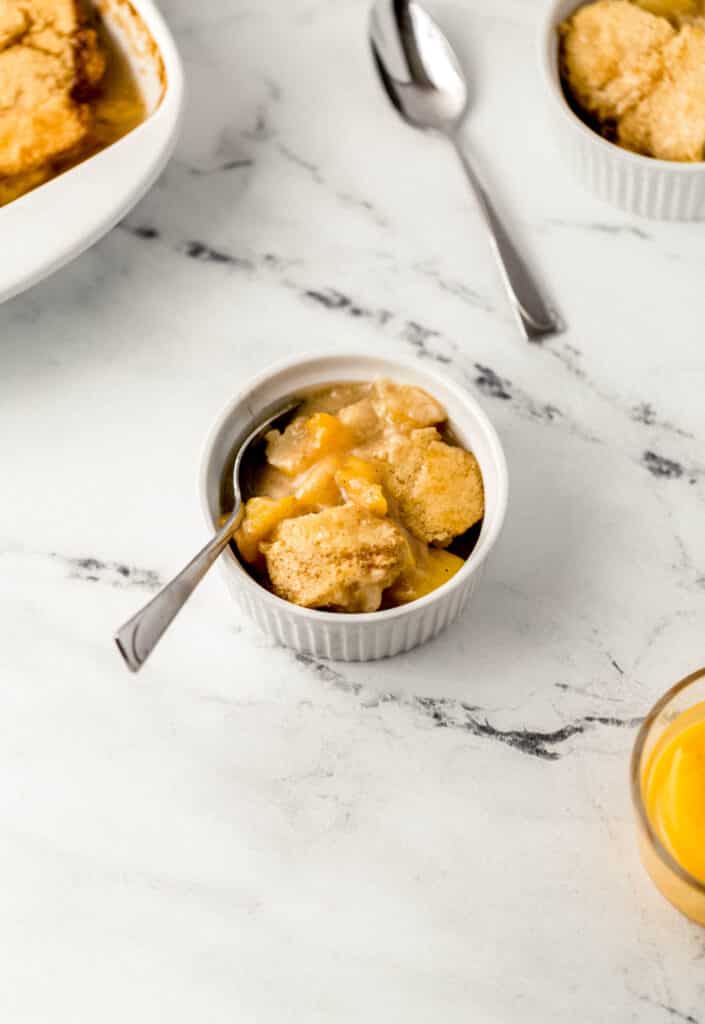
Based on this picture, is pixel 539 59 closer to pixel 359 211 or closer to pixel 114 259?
pixel 359 211

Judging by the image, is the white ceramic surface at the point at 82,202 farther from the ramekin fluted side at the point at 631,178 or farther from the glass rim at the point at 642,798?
the glass rim at the point at 642,798

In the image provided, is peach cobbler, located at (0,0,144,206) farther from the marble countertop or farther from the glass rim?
the glass rim

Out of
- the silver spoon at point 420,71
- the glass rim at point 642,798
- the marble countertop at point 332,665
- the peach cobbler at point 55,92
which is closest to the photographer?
the glass rim at point 642,798

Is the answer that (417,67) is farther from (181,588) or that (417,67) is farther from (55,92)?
(181,588)

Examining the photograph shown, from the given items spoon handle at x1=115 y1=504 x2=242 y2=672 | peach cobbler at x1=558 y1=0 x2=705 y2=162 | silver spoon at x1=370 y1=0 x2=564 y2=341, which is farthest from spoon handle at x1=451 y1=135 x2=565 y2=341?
spoon handle at x1=115 y1=504 x2=242 y2=672

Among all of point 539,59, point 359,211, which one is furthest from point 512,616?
point 539,59

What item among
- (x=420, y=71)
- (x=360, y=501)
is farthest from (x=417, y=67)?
(x=360, y=501)

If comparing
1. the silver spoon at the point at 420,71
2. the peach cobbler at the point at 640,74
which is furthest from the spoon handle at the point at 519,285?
the peach cobbler at the point at 640,74
